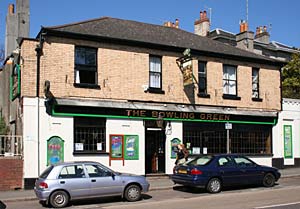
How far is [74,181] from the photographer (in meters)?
12.6

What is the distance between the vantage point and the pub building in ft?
56.4

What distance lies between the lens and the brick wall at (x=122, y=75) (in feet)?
57.0

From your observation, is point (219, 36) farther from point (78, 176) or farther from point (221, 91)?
point (78, 176)

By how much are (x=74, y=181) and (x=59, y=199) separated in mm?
702

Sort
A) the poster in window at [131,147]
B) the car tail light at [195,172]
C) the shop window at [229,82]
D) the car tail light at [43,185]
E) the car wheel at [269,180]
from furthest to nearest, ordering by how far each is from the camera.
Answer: the shop window at [229,82] < the poster in window at [131,147] < the car wheel at [269,180] < the car tail light at [195,172] < the car tail light at [43,185]

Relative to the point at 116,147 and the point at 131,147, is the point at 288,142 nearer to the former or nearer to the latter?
the point at 131,147

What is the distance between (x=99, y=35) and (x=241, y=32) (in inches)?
490

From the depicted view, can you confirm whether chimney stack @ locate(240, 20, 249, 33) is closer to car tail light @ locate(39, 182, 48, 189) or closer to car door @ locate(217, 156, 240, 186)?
car door @ locate(217, 156, 240, 186)

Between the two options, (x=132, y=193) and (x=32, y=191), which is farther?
(x=32, y=191)

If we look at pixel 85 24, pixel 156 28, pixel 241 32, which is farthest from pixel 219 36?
pixel 85 24

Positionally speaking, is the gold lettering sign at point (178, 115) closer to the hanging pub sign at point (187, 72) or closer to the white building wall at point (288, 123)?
the hanging pub sign at point (187, 72)

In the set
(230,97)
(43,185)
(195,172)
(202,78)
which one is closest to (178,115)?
(202,78)

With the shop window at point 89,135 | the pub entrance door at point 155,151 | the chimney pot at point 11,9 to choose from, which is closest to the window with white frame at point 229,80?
the pub entrance door at point 155,151

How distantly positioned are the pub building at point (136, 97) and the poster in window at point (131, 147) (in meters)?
0.05
